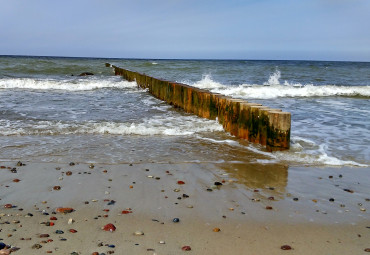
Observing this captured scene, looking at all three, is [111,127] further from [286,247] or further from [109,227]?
[286,247]

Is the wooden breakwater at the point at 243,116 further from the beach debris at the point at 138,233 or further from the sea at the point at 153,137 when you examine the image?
the beach debris at the point at 138,233

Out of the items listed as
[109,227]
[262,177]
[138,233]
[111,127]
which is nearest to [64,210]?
[109,227]

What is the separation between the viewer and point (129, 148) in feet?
19.0

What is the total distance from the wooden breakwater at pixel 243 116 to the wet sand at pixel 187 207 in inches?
38.3

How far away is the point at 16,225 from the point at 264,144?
3972mm


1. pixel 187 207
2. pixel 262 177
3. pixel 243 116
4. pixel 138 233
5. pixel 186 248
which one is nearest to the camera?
pixel 186 248

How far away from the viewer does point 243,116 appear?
661 centimetres

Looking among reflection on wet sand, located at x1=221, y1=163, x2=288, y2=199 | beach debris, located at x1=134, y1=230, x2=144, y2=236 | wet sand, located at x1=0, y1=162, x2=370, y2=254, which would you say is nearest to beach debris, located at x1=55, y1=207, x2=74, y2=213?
wet sand, located at x1=0, y1=162, x2=370, y2=254

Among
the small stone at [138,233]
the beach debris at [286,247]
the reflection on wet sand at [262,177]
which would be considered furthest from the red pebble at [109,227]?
the reflection on wet sand at [262,177]

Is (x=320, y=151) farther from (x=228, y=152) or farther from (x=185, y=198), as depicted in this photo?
(x=185, y=198)

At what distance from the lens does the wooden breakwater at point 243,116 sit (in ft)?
18.9

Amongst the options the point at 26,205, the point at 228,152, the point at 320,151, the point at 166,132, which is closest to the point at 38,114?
the point at 166,132

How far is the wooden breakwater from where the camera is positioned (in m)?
5.75

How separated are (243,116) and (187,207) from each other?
3.38 meters
